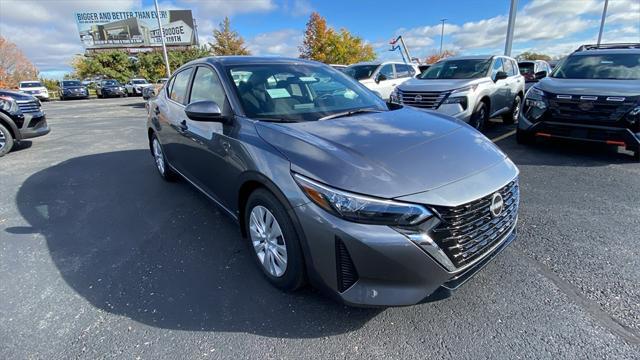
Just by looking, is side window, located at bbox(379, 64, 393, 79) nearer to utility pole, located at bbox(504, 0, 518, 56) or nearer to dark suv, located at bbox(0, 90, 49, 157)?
utility pole, located at bbox(504, 0, 518, 56)

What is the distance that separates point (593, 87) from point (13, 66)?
73.7 meters

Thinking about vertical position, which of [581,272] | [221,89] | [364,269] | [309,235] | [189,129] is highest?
[221,89]

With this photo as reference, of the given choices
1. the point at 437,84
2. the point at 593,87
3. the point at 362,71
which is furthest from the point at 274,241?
the point at 362,71

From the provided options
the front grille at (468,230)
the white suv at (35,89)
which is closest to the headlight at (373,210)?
the front grille at (468,230)

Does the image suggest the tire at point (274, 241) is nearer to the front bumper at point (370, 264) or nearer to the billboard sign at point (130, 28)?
the front bumper at point (370, 264)

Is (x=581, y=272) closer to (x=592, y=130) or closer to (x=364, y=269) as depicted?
(x=364, y=269)

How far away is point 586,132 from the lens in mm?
5145

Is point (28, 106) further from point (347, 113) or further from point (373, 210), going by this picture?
point (373, 210)

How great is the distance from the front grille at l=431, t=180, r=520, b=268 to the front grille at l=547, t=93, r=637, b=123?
4.22 m

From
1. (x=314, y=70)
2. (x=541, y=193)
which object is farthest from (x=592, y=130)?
(x=314, y=70)

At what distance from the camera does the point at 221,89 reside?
9.66 feet

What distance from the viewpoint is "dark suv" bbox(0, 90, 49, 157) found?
6777 millimetres

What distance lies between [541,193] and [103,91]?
115 ft

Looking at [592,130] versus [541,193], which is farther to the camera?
[592,130]
